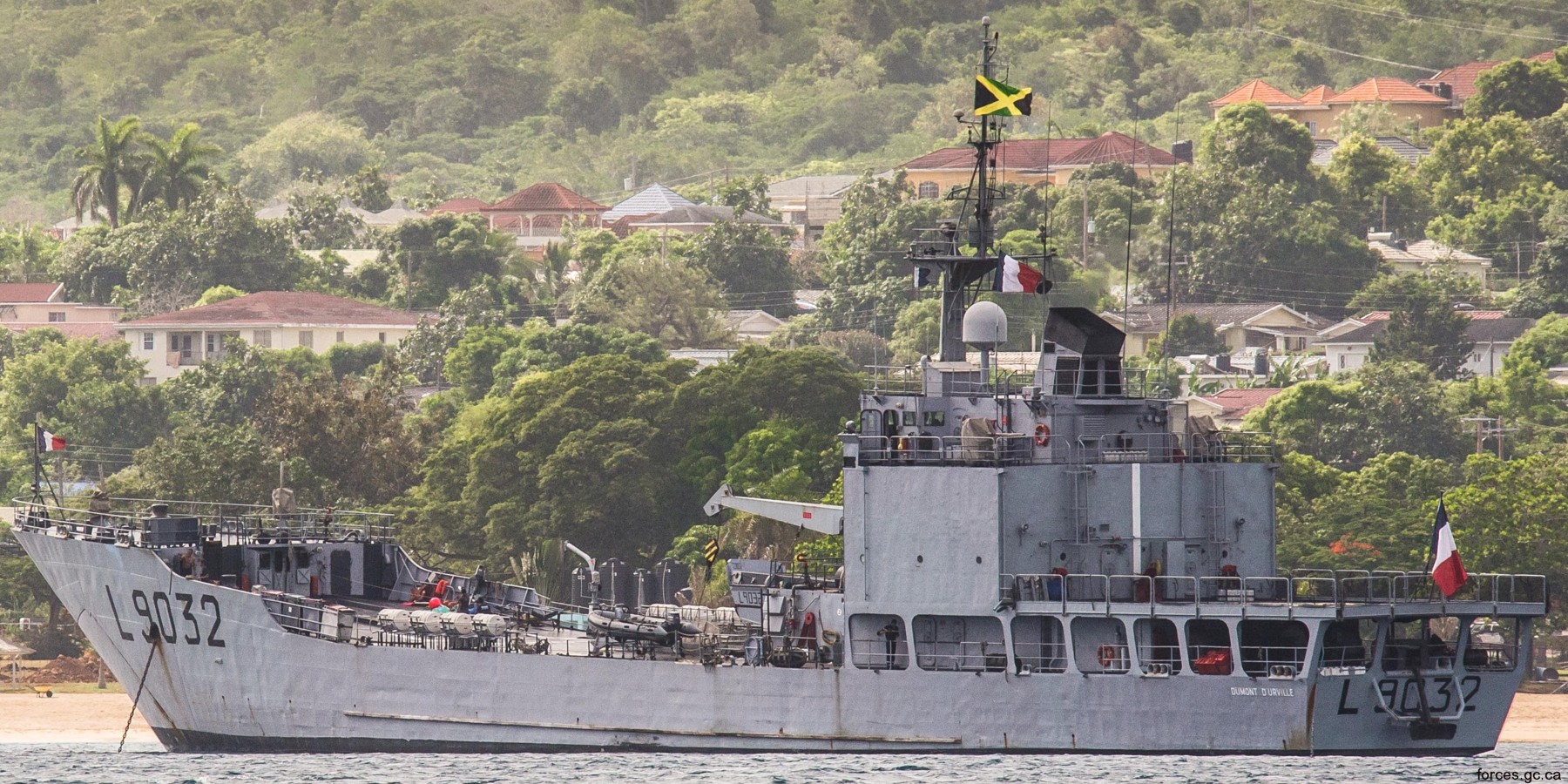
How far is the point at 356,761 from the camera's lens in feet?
163

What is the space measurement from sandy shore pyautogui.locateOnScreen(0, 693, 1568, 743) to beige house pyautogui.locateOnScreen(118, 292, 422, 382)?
71.2m

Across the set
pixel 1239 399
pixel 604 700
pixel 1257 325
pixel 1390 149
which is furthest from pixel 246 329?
pixel 604 700

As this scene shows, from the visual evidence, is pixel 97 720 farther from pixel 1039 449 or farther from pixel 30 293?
pixel 30 293

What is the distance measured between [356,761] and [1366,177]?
134 meters

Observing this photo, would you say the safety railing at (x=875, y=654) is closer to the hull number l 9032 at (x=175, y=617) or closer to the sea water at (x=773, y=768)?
the sea water at (x=773, y=768)

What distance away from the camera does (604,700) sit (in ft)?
158

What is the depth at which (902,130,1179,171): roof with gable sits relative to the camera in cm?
17938

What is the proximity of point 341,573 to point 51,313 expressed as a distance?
111012 mm

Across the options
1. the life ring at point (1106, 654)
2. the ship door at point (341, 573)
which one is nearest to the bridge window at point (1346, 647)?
the life ring at point (1106, 654)

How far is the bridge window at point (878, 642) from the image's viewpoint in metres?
46.2

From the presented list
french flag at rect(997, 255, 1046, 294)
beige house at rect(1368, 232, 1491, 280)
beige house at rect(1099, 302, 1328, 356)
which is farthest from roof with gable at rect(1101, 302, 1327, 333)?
french flag at rect(997, 255, 1046, 294)

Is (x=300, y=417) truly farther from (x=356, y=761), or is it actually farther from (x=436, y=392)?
(x=356, y=761)

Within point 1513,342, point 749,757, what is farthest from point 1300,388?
point 749,757

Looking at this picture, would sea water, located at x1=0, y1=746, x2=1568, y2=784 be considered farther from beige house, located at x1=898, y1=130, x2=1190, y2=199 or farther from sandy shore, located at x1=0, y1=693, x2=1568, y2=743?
beige house, located at x1=898, y1=130, x2=1190, y2=199
